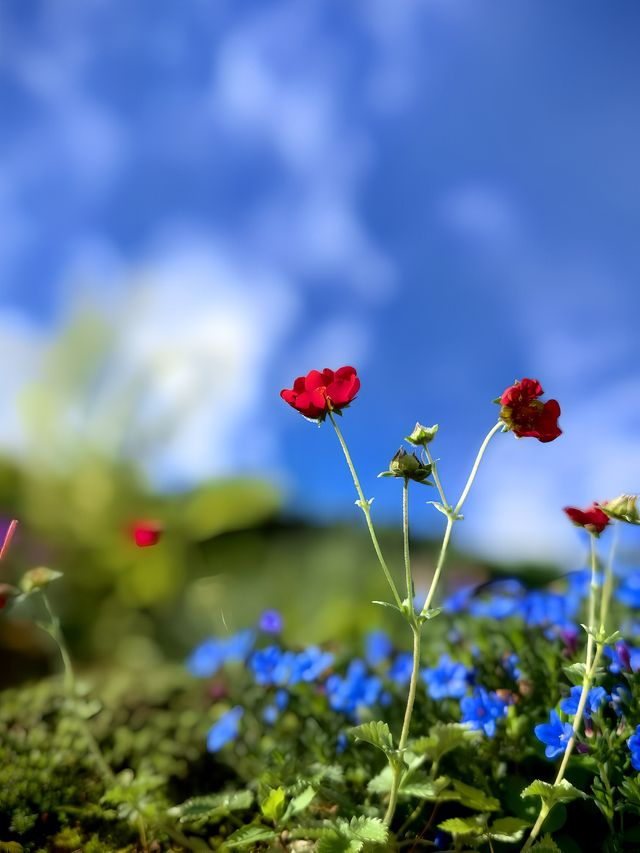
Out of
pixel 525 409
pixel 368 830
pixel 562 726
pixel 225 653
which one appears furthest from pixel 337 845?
pixel 225 653

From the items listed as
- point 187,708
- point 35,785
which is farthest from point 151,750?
point 35,785

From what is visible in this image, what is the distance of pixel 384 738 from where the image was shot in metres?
1.22

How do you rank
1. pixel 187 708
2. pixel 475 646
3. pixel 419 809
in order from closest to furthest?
pixel 419 809 < pixel 475 646 < pixel 187 708

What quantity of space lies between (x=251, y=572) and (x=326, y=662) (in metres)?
3.56

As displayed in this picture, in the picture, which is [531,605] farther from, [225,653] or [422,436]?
[422,436]

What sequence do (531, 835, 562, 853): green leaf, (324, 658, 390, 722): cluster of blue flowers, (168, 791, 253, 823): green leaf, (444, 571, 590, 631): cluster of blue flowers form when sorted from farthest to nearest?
(444, 571, 590, 631): cluster of blue flowers < (324, 658, 390, 722): cluster of blue flowers < (168, 791, 253, 823): green leaf < (531, 835, 562, 853): green leaf

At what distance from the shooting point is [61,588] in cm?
488

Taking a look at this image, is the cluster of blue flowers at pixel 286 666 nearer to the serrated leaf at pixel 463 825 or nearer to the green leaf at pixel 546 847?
the serrated leaf at pixel 463 825

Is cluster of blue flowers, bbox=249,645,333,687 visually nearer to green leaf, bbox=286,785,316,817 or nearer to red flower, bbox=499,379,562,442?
green leaf, bbox=286,785,316,817

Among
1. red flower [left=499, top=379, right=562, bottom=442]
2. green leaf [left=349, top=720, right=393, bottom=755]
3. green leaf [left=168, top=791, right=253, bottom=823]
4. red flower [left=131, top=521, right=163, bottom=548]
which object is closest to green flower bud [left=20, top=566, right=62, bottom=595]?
red flower [left=131, top=521, right=163, bottom=548]

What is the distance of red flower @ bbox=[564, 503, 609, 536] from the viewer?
1250 mm

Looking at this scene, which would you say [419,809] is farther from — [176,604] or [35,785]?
[176,604]

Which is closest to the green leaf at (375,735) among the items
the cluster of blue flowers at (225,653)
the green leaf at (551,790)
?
the green leaf at (551,790)

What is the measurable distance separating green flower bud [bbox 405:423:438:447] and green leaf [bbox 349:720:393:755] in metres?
0.42
